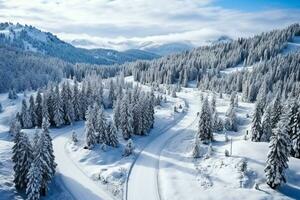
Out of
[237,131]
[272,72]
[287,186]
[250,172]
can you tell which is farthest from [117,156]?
[272,72]

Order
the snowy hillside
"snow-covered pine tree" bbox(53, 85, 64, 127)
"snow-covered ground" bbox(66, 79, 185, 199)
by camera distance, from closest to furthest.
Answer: the snowy hillside
"snow-covered ground" bbox(66, 79, 185, 199)
"snow-covered pine tree" bbox(53, 85, 64, 127)

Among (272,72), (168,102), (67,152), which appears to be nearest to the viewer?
(67,152)

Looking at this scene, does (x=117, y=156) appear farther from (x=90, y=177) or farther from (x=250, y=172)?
(x=250, y=172)

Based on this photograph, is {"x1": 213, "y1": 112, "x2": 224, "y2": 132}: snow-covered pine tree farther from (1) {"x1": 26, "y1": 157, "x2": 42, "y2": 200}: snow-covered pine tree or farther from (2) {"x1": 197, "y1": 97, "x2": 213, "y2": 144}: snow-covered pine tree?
(1) {"x1": 26, "y1": 157, "x2": 42, "y2": 200}: snow-covered pine tree

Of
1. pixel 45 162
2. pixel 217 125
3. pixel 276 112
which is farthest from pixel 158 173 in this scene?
pixel 217 125

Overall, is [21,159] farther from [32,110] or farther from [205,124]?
[32,110]

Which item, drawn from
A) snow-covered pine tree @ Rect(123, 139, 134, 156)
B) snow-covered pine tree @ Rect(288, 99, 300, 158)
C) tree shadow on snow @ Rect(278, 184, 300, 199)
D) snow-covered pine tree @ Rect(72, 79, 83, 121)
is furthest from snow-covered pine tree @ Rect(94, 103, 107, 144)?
snow-covered pine tree @ Rect(288, 99, 300, 158)

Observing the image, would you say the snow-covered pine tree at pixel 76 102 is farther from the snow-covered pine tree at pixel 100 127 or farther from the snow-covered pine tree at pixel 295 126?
the snow-covered pine tree at pixel 295 126
